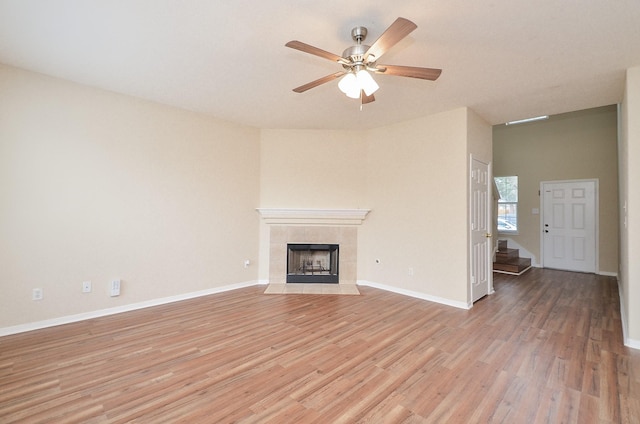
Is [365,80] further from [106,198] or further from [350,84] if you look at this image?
[106,198]

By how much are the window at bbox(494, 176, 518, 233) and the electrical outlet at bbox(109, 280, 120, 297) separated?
25.1 ft

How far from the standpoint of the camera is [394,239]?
4.57 metres

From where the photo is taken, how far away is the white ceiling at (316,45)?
6.43ft

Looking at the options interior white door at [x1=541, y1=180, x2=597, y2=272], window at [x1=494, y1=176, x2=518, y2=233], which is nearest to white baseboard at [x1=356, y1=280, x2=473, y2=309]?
interior white door at [x1=541, y1=180, x2=597, y2=272]

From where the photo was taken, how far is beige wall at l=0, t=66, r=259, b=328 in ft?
9.41

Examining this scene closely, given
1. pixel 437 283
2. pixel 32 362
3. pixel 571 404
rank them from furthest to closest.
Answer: pixel 437 283, pixel 32 362, pixel 571 404

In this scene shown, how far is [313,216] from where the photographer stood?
15.8 ft

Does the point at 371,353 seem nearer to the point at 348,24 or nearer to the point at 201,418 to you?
the point at 201,418

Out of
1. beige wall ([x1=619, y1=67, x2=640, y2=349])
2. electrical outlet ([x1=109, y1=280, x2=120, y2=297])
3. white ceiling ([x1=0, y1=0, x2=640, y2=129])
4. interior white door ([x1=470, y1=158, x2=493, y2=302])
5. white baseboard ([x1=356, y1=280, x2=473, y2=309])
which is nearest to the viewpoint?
white ceiling ([x1=0, y1=0, x2=640, y2=129])

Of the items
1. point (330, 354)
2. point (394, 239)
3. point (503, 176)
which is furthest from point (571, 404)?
point (503, 176)

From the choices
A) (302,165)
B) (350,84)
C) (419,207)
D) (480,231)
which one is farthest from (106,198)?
(480,231)

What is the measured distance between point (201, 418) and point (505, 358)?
8.01 ft

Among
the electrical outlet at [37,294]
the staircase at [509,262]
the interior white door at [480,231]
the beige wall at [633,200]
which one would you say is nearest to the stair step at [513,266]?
the staircase at [509,262]

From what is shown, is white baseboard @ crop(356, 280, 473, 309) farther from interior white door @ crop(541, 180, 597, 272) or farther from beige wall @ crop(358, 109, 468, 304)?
interior white door @ crop(541, 180, 597, 272)
